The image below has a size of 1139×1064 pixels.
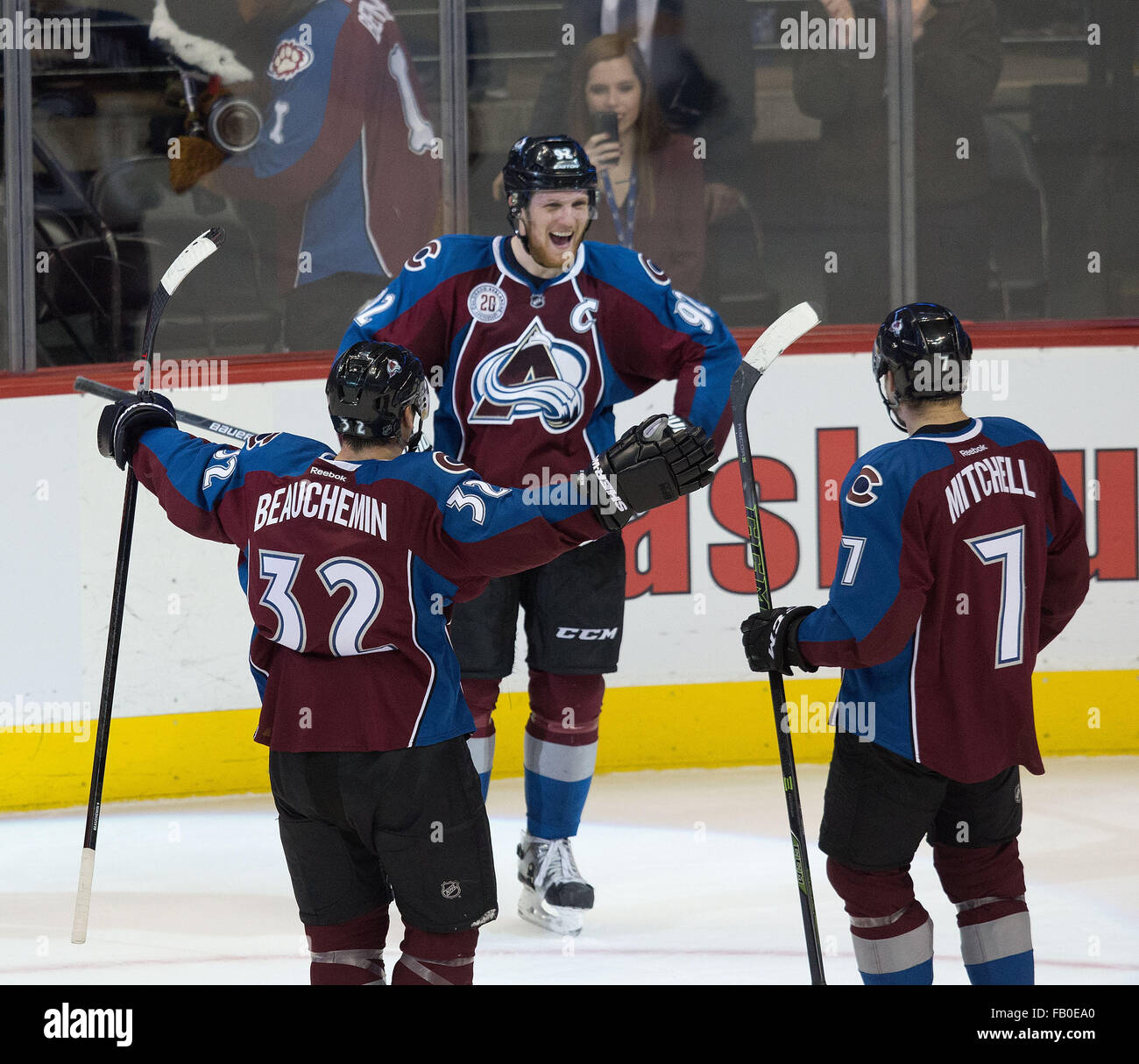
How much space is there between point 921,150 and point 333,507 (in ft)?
10.2

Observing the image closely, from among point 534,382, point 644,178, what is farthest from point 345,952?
point 644,178

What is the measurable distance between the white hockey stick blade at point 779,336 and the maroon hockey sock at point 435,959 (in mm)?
986

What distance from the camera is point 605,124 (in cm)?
486

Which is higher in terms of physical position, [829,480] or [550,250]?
[550,250]

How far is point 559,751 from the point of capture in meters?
3.54

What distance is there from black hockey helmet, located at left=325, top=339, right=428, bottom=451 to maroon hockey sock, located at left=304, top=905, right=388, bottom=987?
680 millimetres

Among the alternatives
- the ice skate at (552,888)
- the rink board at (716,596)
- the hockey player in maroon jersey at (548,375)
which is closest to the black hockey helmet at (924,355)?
the hockey player in maroon jersey at (548,375)

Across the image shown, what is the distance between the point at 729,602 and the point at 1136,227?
64.5 inches

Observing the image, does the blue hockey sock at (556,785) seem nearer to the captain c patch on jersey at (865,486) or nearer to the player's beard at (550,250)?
the player's beard at (550,250)

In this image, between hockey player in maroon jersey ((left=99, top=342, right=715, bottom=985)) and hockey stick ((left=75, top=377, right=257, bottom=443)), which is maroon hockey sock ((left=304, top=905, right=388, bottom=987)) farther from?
hockey stick ((left=75, top=377, right=257, bottom=443))

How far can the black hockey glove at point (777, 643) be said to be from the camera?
2.44m

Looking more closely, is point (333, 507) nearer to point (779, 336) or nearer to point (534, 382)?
point (779, 336)
